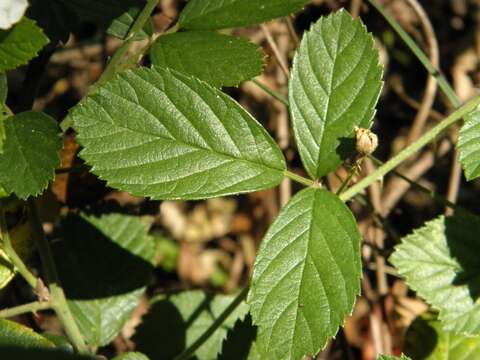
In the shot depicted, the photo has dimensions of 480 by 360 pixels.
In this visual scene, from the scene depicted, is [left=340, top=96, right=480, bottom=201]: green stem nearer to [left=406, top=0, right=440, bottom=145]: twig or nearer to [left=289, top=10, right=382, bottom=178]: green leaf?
[left=289, top=10, right=382, bottom=178]: green leaf

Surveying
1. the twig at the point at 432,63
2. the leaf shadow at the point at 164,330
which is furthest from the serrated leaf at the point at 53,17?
the twig at the point at 432,63

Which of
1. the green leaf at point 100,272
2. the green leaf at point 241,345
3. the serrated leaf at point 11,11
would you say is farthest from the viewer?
the green leaf at point 100,272

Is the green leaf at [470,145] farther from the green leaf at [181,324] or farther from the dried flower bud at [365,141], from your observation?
the green leaf at [181,324]

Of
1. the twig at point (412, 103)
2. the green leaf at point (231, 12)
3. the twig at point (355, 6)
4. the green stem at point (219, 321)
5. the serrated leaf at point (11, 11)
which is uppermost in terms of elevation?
the twig at point (355, 6)

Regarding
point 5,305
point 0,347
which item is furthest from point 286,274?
point 5,305

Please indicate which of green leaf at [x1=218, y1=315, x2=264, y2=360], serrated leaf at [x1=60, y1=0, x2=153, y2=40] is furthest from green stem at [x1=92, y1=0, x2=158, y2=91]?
green leaf at [x1=218, y1=315, x2=264, y2=360]

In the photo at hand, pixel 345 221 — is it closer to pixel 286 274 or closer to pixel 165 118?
pixel 286 274
